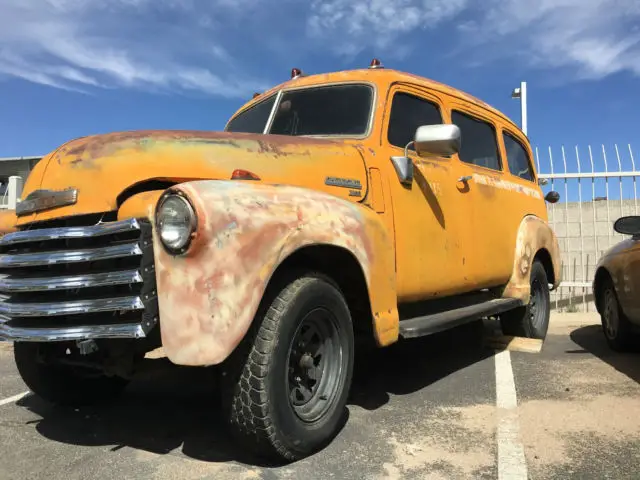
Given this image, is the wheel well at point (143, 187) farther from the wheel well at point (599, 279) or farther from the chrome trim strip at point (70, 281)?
the wheel well at point (599, 279)

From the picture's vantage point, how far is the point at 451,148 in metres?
3.77

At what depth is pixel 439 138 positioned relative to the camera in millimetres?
3652

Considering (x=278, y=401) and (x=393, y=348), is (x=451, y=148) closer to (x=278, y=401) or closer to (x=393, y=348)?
(x=278, y=401)

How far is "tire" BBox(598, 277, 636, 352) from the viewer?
5.45 m

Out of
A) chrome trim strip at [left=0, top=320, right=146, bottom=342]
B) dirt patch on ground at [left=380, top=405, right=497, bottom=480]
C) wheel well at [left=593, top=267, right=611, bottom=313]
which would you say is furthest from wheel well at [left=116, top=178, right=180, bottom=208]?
wheel well at [left=593, top=267, right=611, bottom=313]

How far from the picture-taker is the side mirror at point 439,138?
3.63 metres

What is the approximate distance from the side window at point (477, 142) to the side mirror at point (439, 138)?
1188mm

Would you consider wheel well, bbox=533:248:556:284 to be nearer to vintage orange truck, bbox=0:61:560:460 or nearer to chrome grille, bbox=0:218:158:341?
vintage orange truck, bbox=0:61:560:460

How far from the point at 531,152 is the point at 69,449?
A: 19.6 feet

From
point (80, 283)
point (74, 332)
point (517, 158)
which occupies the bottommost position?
point (74, 332)

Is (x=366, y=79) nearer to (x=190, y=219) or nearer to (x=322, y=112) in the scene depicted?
(x=322, y=112)

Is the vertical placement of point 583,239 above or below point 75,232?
below

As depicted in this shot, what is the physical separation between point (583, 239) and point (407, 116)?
6752 millimetres

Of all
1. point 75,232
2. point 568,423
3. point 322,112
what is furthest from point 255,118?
point 568,423
